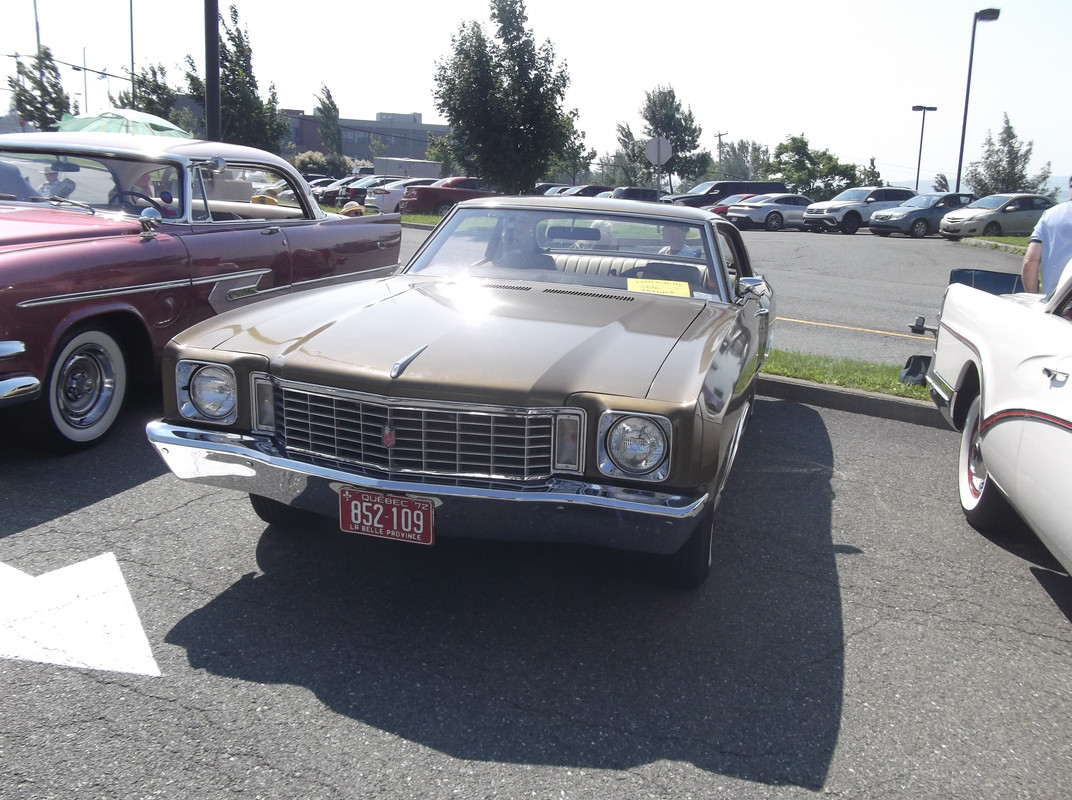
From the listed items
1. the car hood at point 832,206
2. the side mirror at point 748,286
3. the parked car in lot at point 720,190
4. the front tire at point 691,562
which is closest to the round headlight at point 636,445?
the front tire at point 691,562

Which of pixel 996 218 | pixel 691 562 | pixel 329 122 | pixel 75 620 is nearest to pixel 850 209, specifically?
pixel 996 218

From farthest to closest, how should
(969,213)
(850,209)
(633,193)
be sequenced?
(633,193) → (850,209) → (969,213)

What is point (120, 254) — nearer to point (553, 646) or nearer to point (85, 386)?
point (85, 386)

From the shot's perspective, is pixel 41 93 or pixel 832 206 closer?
pixel 832 206

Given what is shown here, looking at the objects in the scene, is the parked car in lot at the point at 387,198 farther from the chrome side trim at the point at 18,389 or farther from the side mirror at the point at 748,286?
the side mirror at the point at 748,286

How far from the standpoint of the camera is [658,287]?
4270mm

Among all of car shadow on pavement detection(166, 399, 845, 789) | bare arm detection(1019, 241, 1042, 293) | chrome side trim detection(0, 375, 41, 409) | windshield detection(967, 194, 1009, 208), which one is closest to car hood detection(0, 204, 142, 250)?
chrome side trim detection(0, 375, 41, 409)

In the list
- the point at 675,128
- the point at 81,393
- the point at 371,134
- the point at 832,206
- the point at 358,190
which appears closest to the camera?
the point at 81,393

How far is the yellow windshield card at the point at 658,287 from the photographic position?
13.9 feet

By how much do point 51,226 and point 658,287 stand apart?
3.36 meters

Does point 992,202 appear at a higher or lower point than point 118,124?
lower

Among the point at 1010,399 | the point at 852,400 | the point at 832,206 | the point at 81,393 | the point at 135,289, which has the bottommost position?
the point at 852,400

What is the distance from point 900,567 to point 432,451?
2.11 metres

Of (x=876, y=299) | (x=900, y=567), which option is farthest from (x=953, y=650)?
(x=876, y=299)
